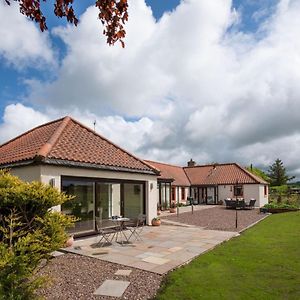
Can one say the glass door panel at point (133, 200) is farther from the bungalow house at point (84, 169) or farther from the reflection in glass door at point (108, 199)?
the reflection in glass door at point (108, 199)

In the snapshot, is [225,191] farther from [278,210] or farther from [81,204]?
[81,204]

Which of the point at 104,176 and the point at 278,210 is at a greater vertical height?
the point at 104,176

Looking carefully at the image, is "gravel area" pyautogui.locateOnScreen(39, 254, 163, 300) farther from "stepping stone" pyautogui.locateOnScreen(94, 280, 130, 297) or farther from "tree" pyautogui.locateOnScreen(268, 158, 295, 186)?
"tree" pyautogui.locateOnScreen(268, 158, 295, 186)

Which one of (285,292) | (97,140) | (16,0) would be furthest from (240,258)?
(97,140)

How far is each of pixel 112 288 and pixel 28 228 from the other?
2336 millimetres

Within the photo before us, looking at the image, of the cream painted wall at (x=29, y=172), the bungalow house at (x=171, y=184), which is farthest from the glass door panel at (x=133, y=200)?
the bungalow house at (x=171, y=184)

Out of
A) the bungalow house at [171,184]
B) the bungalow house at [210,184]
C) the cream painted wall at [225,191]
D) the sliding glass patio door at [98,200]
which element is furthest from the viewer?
the cream painted wall at [225,191]

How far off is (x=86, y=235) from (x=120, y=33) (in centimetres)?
1175

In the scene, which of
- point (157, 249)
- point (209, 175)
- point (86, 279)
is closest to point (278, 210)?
point (209, 175)

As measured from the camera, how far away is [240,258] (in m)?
9.59

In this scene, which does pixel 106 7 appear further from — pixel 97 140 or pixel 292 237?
pixel 97 140

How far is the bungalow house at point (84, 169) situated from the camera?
12.8 meters

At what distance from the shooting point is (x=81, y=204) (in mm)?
14062

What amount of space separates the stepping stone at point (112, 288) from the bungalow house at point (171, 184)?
76.4 ft
